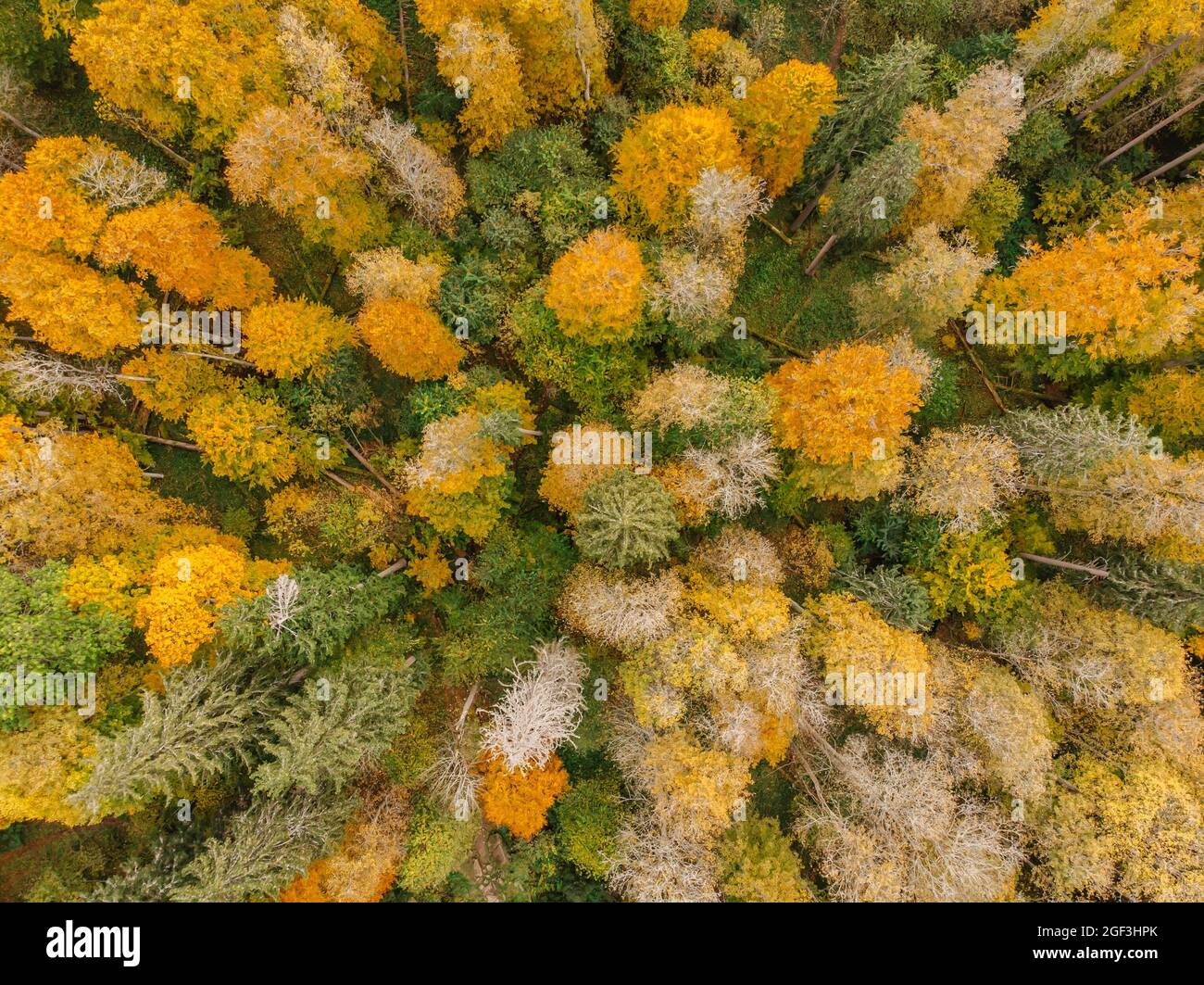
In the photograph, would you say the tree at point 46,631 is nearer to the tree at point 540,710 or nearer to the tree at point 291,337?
the tree at point 291,337

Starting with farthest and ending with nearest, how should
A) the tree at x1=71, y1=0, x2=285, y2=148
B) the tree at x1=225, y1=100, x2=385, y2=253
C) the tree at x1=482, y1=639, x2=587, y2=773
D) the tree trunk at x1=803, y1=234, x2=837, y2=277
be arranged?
the tree trunk at x1=803, y1=234, x2=837, y2=277, the tree at x1=482, y1=639, x2=587, y2=773, the tree at x1=225, y1=100, x2=385, y2=253, the tree at x1=71, y1=0, x2=285, y2=148

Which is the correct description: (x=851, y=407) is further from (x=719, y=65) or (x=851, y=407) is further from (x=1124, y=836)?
(x=1124, y=836)

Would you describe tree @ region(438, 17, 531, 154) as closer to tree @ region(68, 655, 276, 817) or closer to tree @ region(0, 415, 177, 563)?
tree @ region(0, 415, 177, 563)

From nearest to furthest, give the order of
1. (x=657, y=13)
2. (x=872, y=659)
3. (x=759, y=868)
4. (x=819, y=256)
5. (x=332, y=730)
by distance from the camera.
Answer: (x=332, y=730), (x=872, y=659), (x=759, y=868), (x=657, y=13), (x=819, y=256)

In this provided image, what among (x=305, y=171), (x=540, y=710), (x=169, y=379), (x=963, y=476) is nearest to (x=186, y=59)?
(x=305, y=171)

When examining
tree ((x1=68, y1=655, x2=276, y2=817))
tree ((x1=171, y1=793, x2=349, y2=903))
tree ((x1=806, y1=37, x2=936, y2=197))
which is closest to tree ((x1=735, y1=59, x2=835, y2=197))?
tree ((x1=806, y1=37, x2=936, y2=197))

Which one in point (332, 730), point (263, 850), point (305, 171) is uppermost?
point (305, 171)
